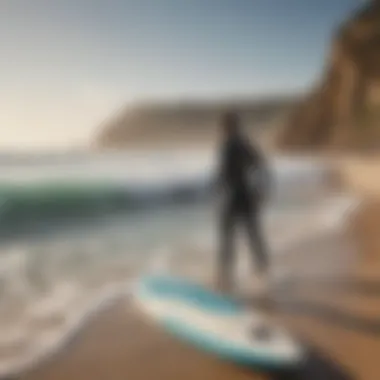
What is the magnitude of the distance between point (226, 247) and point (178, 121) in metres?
0.26

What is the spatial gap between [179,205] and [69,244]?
0.22m

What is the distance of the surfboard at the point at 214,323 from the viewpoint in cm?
131

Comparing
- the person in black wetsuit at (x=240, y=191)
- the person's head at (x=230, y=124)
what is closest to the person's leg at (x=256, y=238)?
the person in black wetsuit at (x=240, y=191)

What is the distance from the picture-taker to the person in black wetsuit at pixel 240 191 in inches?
54.9

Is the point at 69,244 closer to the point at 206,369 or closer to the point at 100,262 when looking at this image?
the point at 100,262

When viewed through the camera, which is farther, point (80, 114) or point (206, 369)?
point (80, 114)

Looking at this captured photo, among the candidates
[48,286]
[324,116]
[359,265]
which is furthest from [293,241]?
[48,286]

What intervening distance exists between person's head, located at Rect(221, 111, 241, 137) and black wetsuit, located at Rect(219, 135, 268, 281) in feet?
0.04

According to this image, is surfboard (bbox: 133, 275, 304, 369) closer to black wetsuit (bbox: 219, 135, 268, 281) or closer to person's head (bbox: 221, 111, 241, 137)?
black wetsuit (bbox: 219, 135, 268, 281)

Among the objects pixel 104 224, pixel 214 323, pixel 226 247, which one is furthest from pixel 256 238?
pixel 104 224

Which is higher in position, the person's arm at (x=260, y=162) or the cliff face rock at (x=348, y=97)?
the cliff face rock at (x=348, y=97)

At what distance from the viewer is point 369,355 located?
1.36 metres

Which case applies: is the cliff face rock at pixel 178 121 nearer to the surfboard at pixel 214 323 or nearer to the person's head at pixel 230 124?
the person's head at pixel 230 124

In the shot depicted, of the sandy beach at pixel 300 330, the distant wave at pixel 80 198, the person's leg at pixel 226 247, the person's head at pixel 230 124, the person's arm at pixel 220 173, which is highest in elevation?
the person's head at pixel 230 124
